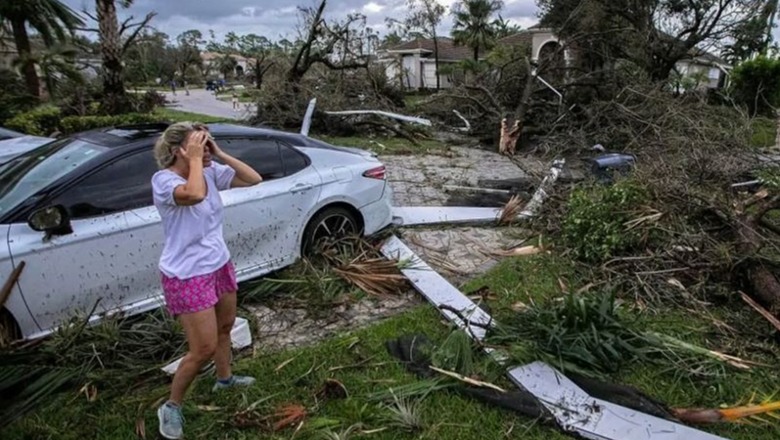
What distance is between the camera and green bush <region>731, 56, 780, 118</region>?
18.2 m

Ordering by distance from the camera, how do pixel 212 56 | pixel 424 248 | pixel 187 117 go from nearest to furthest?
pixel 424 248 < pixel 187 117 < pixel 212 56

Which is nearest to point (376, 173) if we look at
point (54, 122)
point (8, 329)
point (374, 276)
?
point (374, 276)

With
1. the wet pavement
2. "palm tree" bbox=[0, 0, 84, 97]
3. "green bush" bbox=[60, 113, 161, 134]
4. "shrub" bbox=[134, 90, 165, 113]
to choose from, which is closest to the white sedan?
the wet pavement

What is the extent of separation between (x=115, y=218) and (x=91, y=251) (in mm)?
270

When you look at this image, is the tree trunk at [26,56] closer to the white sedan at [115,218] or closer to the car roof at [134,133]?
the car roof at [134,133]

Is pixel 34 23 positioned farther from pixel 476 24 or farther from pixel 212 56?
pixel 212 56

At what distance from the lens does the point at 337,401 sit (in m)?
3.08

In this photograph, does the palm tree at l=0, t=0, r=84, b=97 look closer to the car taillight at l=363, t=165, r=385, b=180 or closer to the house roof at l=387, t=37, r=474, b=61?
the car taillight at l=363, t=165, r=385, b=180

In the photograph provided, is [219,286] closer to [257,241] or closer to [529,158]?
[257,241]

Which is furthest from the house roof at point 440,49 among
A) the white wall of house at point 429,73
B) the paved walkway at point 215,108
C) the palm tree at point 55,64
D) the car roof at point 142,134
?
the car roof at point 142,134

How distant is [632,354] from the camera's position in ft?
11.1

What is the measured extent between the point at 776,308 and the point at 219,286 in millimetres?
3833

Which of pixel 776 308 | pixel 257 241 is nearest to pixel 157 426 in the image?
pixel 257 241

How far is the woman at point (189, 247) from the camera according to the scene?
245cm
